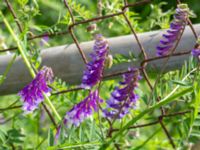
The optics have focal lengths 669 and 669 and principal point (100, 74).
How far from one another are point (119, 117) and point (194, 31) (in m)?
0.24

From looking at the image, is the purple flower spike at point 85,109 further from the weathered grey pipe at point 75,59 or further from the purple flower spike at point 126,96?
the weathered grey pipe at point 75,59

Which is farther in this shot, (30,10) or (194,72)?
(30,10)

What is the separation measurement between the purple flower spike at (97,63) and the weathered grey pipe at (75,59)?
0.23m

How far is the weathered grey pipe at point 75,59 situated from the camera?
4.76ft

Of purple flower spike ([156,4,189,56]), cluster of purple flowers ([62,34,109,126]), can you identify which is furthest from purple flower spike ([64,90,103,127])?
purple flower spike ([156,4,189,56])

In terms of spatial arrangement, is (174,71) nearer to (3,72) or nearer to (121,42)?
(121,42)

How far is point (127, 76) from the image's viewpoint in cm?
130

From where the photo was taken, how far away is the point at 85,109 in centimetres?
130

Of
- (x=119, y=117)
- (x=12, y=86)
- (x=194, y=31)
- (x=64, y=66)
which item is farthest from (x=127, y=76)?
(x=12, y=86)

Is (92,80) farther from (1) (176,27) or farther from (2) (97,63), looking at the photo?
(1) (176,27)

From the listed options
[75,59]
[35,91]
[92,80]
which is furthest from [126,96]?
[75,59]

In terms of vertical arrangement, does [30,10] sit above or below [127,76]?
above

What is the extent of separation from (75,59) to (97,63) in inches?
13.1

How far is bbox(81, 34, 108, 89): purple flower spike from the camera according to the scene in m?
1.23
